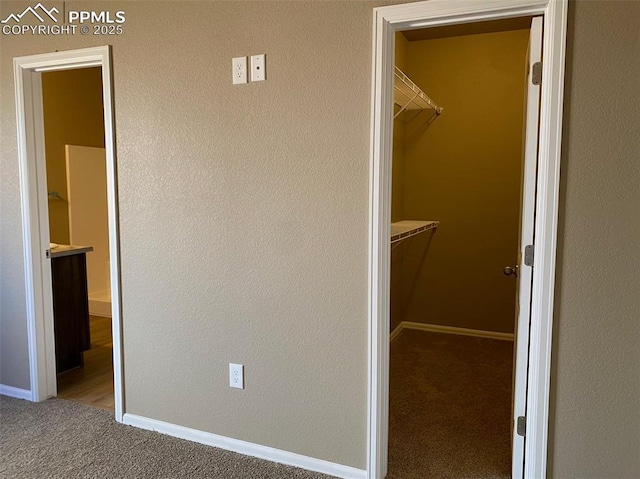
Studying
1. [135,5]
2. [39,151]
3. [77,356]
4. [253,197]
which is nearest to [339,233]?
[253,197]

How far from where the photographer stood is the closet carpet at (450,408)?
232 cm

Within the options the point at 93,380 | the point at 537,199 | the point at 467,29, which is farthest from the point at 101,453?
the point at 467,29

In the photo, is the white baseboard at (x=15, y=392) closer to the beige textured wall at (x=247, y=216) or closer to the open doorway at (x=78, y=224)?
the open doorway at (x=78, y=224)

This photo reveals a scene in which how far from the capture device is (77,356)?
3.52m

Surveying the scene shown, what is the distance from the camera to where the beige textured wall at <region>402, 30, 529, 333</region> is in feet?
13.2

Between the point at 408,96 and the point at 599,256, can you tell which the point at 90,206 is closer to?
the point at 408,96

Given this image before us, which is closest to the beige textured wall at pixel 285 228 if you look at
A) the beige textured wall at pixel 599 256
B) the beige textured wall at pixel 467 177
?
the beige textured wall at pixel 599 256

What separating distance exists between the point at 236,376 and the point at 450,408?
4.31ft

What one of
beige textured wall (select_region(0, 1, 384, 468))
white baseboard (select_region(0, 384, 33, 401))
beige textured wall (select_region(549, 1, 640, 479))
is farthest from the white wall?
beige textured wall (select_region(549, 1, 640, 479))

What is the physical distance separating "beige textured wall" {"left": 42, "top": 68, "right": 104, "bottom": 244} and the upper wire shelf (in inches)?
126

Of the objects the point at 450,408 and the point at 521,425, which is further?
the point at 450,408

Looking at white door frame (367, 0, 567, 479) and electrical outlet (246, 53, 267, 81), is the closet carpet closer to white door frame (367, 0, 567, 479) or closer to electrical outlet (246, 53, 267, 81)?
white door frame (367, 0, 567, 479)

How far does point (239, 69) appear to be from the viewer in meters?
2.25

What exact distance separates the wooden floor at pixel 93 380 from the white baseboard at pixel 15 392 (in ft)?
0.57
